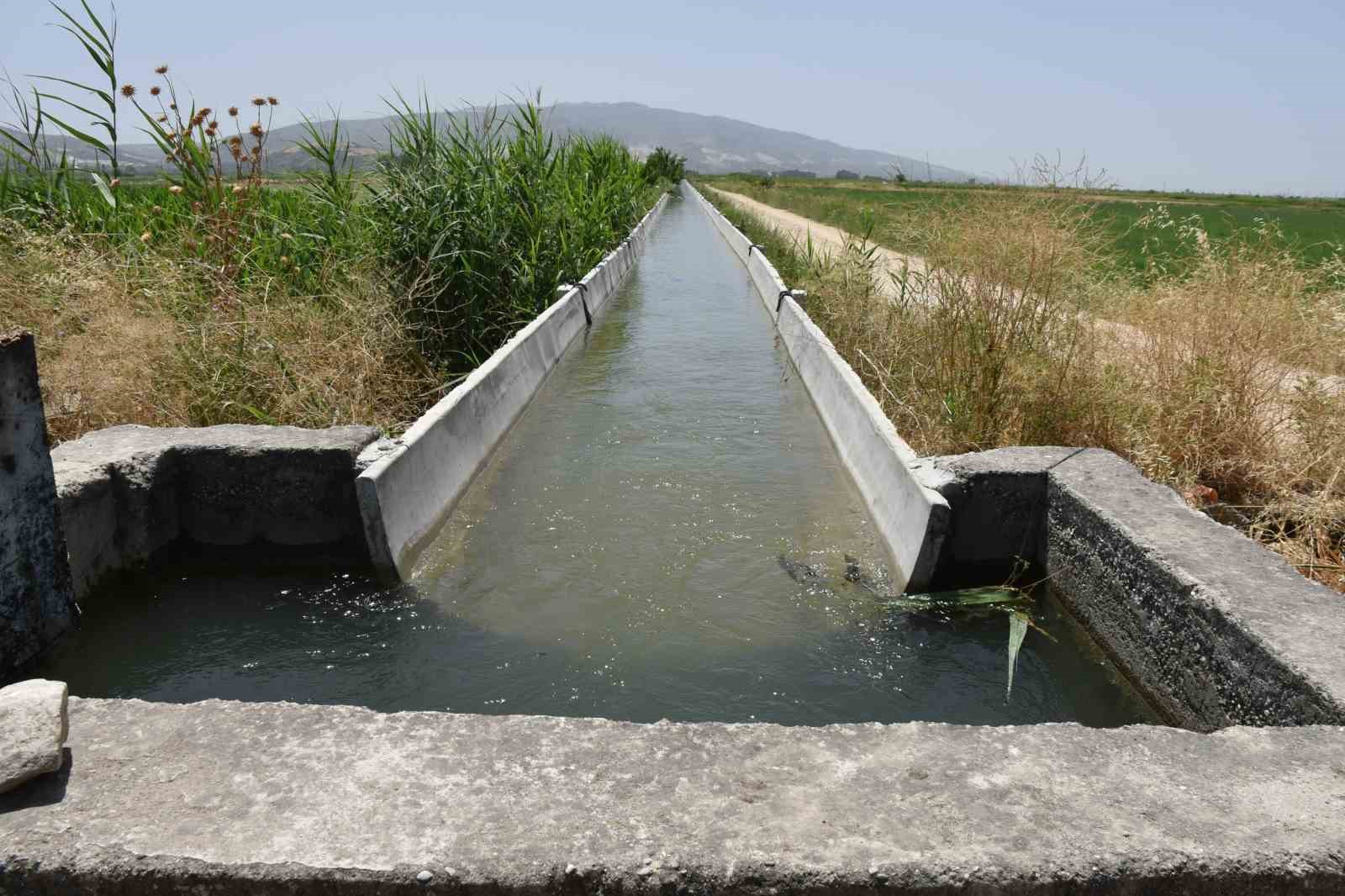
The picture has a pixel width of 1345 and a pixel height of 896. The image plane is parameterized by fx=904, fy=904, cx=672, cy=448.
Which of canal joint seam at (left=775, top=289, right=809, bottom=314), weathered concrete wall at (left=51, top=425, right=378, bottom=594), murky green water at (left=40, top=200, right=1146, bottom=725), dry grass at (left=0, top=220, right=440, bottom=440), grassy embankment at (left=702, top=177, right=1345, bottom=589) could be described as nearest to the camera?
murky green water at (left=40, top=200, right=1146, bottom=725)

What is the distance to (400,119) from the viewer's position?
7.09m

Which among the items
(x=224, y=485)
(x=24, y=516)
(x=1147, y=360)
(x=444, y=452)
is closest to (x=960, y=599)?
(x=1147, y=360)

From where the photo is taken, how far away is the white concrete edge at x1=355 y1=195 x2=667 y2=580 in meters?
3.80

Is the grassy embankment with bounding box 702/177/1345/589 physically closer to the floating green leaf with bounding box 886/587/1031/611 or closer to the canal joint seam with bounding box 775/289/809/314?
the floating green leaf with bounding box 886/587/1031/611

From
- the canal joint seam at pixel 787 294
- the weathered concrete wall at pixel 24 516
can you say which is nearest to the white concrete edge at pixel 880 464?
the canal joint seam at pixel 787 294

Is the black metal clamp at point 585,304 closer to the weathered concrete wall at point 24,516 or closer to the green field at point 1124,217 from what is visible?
the green field at point 1124,217

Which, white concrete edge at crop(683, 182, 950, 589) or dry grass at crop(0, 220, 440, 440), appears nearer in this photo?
white concrete edge at crop(683, 182, 950, 589)

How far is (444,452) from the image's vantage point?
184 inches

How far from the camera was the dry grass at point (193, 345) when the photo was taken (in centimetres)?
475

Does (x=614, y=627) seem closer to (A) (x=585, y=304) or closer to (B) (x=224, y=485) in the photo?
(B) (x=224, y=485)

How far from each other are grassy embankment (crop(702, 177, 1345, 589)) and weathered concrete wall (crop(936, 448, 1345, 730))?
1.95ft

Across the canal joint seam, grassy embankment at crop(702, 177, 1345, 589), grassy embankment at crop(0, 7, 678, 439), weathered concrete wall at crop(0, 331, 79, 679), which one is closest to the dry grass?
grassy embankment at crop(0, 7, 678, 439)

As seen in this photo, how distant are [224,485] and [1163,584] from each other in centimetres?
371

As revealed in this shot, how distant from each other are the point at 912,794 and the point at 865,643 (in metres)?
1.60
